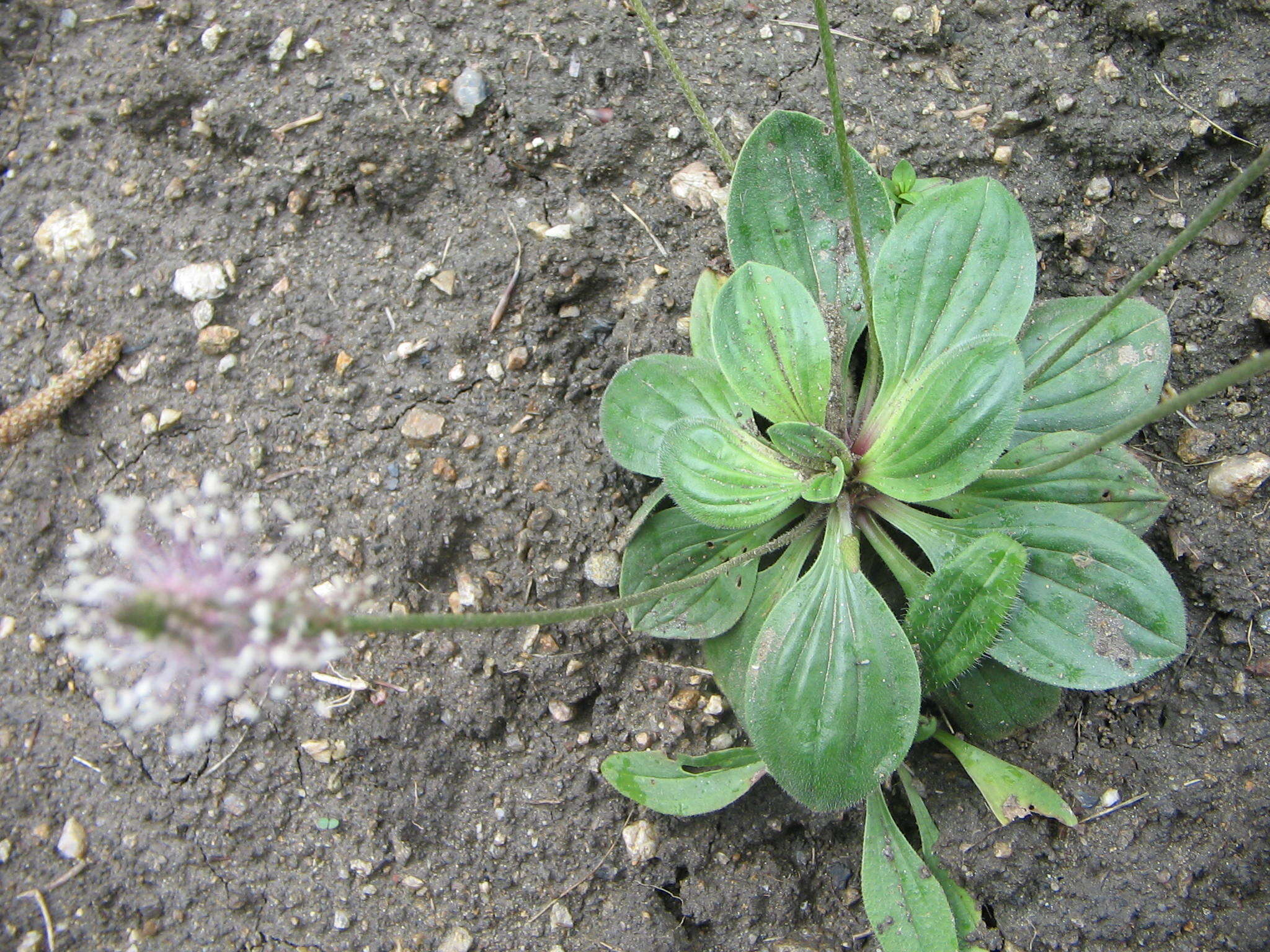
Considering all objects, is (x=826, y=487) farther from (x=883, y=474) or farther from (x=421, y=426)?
(x=421, y=426)

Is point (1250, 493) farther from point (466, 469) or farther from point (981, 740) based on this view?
point (466, 469)

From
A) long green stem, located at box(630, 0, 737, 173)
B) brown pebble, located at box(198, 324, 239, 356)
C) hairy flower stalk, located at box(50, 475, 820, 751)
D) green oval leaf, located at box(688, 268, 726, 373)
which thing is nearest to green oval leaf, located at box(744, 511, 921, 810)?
green oval leaf, located at box(688, 268, 726, 373)

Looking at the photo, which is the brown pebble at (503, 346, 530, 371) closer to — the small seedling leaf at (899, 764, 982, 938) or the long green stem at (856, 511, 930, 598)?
the long green stem at (856, 511, 930, 598)

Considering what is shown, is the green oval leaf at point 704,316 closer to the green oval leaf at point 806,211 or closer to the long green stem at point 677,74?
the green oval leaf at point 806,211

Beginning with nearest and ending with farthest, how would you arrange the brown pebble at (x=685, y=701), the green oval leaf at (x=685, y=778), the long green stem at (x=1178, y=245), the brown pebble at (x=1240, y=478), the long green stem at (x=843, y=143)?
1. the long green stem at (x=1178, y=245)
2. the long green stem at (x=843, y=143)
3. the green oval leaf at (x=685, y=778)
4. the brown pebble at (x=1240, y=478)
5. the brown pebble at (x=685, y=701)

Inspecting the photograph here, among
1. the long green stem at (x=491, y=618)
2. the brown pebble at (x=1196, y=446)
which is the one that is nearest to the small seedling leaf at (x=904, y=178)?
the brown pebble at (x=1196, y=446)

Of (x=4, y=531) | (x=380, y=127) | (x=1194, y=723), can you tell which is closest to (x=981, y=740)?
(x=1194, y=723)

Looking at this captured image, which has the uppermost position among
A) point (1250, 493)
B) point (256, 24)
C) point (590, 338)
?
point (256, 24)

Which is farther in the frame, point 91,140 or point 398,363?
point 91,140
